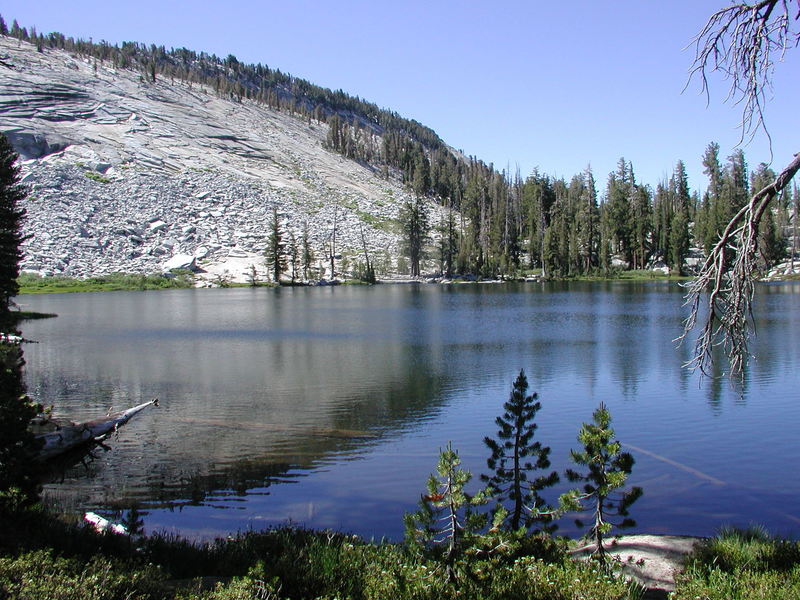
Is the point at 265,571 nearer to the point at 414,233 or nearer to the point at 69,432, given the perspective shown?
the point at 69,432

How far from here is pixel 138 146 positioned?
144m

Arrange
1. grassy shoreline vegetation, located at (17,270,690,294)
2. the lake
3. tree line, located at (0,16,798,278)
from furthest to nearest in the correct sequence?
tree line, located at (0,16,798,278), grassy shoreline vegetation, located at (17,270,690,294), the lake

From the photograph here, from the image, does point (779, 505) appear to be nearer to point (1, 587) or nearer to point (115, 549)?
point (115, 549)

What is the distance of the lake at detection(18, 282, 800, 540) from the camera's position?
1323 cm

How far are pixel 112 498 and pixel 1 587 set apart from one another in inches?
320

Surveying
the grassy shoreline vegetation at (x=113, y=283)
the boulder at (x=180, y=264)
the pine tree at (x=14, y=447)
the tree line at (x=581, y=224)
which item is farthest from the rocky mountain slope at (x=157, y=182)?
the pine tree at (x=14, y=447)

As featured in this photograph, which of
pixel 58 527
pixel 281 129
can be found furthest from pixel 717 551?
pixel 281 129

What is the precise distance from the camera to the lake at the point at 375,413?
13.2 m

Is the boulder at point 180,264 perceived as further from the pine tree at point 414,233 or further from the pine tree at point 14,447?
the pine tree at point 14,447

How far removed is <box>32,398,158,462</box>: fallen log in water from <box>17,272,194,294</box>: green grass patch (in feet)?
264

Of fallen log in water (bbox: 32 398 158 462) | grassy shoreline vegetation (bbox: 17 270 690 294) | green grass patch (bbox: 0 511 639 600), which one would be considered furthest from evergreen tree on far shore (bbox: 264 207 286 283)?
green grass patch (bbox: 0 511 639 600)

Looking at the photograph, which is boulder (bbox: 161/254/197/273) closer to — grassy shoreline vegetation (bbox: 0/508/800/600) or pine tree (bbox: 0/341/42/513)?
pine tree (bbox: 0/341/42/513)

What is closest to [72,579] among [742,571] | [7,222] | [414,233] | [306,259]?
[742,571]

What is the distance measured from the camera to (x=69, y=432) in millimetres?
16438
